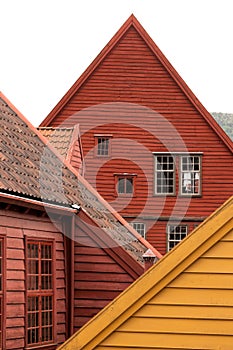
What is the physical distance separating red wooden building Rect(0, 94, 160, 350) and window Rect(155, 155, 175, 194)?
20.6 m

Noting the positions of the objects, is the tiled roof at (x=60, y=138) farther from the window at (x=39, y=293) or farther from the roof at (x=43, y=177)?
the window at (x=39, y=293)

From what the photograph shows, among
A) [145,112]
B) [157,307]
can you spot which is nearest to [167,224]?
[145,112]

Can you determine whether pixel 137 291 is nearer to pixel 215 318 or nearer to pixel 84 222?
pixel 215 318

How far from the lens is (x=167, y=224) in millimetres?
41250

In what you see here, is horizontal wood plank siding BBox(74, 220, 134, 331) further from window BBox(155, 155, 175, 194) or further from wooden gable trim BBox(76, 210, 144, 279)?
window BBox(155, 155, 175, 194)

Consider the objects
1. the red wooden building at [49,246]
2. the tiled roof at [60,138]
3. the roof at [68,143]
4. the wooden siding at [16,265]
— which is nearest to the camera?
the wooden siding at [16,265]

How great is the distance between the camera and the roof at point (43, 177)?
16.6m

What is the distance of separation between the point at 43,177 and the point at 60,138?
19.3 feet

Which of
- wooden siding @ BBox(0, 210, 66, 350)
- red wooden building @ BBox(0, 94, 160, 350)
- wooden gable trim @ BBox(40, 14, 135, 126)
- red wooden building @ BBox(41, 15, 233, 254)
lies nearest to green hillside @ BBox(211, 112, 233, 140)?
red wooden building @ BBox(41, 15, 233, 254)

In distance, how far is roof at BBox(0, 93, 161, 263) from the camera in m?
16.6

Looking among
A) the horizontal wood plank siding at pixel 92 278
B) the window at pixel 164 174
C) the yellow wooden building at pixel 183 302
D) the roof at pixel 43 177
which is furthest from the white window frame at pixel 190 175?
the yellow wooden building at pixel 183 302

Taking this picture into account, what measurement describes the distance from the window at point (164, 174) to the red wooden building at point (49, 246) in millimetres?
20599

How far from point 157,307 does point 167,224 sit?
3307 cm

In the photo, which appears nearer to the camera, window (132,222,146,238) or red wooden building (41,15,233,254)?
red wooden building (41,15,233,254)
